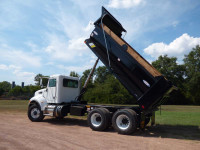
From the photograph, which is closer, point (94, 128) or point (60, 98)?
point (94, 128)

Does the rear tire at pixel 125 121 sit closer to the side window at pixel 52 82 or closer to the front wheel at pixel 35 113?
the side window at pixel 52 82

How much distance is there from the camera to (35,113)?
11.0 meters

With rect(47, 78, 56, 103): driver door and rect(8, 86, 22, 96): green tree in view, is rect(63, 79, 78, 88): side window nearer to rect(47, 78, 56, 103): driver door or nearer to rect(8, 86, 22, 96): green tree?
rect(47, 78, 56, 103): driver door

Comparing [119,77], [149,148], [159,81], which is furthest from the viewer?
[119,77]

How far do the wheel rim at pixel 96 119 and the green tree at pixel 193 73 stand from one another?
48441 millimetres

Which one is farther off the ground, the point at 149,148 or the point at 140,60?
the point at 140,60

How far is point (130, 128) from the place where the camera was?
7.50m

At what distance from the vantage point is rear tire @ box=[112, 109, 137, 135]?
7.47 metres

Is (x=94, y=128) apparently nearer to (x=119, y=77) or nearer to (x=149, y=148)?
(x=119, y=77)

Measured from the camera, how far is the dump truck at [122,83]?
7.51 metres

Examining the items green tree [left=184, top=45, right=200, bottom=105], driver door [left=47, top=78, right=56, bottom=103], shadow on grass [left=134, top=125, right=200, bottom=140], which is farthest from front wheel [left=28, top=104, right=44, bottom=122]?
green tree [left=184, top=45, right=200, bottom=105]

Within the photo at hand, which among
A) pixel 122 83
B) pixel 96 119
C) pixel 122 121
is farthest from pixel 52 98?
pixel 122 121

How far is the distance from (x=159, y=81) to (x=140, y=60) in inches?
47.3

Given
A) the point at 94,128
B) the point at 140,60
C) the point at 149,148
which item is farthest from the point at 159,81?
the point at 94,128
